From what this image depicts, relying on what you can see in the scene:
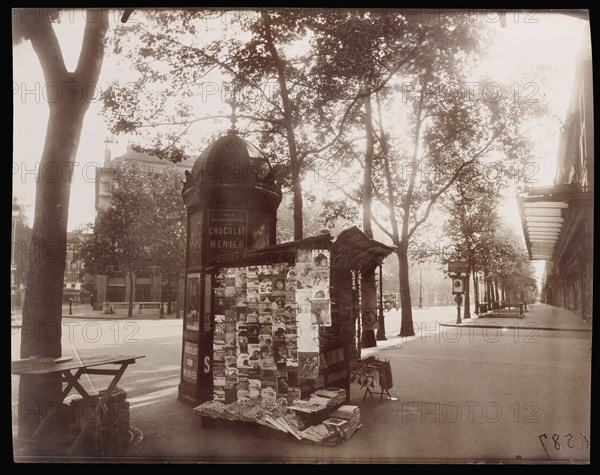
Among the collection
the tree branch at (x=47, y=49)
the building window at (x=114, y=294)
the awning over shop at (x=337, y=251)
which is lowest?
the building window at (x=114, y=294)

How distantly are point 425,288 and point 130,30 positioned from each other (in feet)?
176

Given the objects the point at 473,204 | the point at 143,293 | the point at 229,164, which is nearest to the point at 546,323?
the point at 473,204

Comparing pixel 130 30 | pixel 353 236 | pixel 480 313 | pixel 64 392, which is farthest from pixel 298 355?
pixel 480 313

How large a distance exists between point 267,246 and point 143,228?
9.10 feet

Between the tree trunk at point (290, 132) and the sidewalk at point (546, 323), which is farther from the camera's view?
the sidewalk at point (546, 323)

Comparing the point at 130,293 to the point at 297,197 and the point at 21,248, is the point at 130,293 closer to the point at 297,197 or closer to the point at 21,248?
the point at 21,248

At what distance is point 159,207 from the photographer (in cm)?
790

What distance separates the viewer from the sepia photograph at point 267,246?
5.73 meters

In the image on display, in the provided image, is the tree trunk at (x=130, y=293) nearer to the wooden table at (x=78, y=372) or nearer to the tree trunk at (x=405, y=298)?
the wooden table at (x=78, y=372)

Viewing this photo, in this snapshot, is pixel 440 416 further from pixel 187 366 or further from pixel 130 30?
pixel 130 30

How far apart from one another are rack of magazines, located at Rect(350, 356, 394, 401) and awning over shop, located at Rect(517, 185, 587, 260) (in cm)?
399

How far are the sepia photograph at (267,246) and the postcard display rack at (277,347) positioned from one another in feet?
0.08

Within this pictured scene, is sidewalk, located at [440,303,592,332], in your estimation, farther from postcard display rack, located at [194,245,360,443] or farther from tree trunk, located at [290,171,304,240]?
tree trunk, located at [290,171,304,240]

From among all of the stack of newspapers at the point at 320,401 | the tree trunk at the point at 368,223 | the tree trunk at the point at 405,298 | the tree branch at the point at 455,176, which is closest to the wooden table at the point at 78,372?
the stack of newspapers at the point at 320,401
